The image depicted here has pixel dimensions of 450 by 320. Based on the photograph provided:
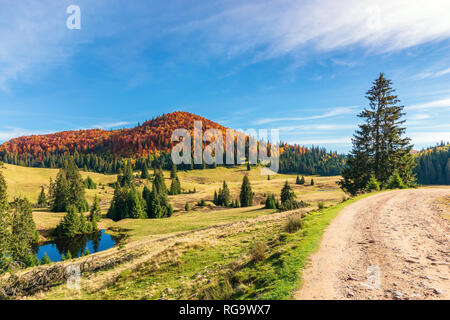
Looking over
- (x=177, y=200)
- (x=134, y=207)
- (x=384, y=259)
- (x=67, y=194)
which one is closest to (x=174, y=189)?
(x=177, y=200)

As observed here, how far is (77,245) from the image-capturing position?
50.5m

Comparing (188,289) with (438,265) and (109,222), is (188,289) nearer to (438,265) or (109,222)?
(438,265)

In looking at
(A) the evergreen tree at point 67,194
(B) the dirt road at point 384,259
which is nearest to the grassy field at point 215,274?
(B) the dirt road at point 384,259

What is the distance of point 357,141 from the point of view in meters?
34.8

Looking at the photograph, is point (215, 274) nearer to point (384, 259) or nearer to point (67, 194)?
point (384, 259)

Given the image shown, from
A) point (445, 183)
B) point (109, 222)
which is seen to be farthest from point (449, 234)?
point (445, 183)

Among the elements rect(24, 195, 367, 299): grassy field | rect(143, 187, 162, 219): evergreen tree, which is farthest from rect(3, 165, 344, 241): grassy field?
rect(24, 195, 367, 299): grassy field

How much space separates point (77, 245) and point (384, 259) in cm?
6064

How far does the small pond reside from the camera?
46.1 m

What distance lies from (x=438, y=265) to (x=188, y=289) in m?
9.75

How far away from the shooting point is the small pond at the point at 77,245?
46.1 metres

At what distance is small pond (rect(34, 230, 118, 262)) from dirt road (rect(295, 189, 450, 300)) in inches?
1958

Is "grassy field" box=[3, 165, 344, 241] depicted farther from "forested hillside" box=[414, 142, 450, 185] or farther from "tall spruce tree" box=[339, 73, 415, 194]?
"forested hillside" box=[414, 142, 450, 185]

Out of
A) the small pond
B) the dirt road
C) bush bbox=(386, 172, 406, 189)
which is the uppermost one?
bush bbox=(386, 172, 406, 189)
